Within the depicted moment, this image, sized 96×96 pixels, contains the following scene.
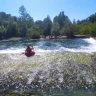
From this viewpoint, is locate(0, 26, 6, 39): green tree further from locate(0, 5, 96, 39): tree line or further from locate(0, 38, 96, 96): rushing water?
locate(0, 38, 96, 96): rushing water

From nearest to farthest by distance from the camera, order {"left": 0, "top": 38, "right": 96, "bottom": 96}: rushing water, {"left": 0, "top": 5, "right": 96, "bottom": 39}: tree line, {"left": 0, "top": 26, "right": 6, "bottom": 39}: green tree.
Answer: {"left": 0, "top": 38, "right": 96, "bottom": 96}: rushing water
{"left": 0, "top": 5, "right": 96, "bottom": 39}: tree line
{"left": 0, "top": 26, "right": 6, "bottom": 39}: green tree

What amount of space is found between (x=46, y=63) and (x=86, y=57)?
16.6 ft

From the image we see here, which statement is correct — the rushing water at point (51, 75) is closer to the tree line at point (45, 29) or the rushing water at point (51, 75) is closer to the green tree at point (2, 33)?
the tree line at point (45, 29)

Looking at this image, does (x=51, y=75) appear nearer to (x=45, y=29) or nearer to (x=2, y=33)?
(x=2, y=33)

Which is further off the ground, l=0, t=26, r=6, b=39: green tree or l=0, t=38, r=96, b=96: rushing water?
l=0, t=26, r=6, b=39: green tree

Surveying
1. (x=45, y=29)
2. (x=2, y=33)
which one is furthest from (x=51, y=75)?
(x=45, y=29)

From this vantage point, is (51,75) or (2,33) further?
(2,33)

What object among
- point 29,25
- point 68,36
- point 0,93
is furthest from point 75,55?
point 29,25

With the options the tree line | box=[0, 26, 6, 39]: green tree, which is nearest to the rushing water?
the tree line

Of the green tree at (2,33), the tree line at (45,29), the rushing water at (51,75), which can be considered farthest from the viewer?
the green tree at (2,33)

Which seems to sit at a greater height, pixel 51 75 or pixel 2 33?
pixel 2 33

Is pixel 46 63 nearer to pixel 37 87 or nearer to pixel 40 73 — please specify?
pixel 40 73

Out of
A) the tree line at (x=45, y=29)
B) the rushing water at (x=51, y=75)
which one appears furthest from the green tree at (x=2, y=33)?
the rushing water at (x=51, y=75)

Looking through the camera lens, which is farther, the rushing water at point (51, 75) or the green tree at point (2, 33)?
the green tree at point (2, 33)
